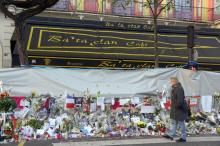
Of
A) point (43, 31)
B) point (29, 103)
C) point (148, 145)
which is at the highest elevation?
point (43, 31)

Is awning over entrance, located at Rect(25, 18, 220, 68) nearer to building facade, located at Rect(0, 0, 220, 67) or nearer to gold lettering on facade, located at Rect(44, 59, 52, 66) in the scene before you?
gold lettering on facade, located at Rect(44, 59, 52, 66)

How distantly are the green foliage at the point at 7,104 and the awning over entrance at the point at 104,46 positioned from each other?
22.5 feet

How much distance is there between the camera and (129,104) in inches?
534

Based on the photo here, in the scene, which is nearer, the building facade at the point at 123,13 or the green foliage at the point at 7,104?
the green foliage at the point at 7,104

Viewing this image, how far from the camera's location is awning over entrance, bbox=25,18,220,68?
64.5 ft

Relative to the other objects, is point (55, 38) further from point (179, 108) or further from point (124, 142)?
point (179, 108)

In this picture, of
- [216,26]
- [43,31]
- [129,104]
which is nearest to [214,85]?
[129,104]

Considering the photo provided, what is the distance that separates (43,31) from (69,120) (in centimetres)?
845

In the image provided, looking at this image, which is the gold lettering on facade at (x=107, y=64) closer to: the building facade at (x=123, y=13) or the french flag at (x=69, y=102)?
the building facade at (x=123, y=13)

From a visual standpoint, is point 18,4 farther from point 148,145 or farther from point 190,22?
point 190,22

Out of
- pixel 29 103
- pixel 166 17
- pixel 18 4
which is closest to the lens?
pixel 29 103

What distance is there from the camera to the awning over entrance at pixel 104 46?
1967cm

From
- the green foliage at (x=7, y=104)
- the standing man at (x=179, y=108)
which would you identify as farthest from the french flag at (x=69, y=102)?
the standing man at (x=179, y=108)

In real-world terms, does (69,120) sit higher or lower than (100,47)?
lower
